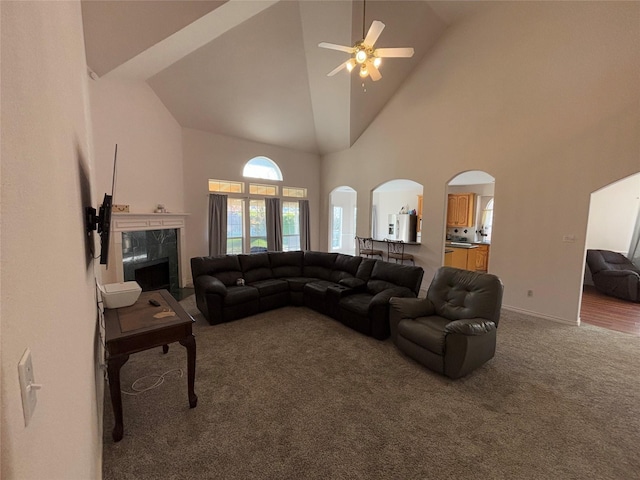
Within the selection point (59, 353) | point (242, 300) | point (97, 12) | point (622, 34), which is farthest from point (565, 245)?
point (97, 12)

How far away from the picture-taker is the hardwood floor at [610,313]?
409 cm

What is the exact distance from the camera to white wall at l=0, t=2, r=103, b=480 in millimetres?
470

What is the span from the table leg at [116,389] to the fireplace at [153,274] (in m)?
3.37

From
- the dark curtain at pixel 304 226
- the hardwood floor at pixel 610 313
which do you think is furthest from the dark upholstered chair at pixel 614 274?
the dark curtain at pixel 304 226

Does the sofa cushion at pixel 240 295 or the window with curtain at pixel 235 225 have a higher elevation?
the window with curtain at pixel 235 225

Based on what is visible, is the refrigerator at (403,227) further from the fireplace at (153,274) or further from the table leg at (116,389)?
the table leg at (116,389)

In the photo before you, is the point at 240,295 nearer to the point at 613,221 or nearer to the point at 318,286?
the point at 318,286

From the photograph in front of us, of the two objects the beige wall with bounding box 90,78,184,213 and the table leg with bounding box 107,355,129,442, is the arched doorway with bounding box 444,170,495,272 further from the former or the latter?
the table leg with bounding box 107,355,129,442

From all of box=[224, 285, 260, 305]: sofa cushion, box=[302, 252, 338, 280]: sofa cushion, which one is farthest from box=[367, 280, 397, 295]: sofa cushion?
box=[224, 285, 260, 305]: sofa cushion

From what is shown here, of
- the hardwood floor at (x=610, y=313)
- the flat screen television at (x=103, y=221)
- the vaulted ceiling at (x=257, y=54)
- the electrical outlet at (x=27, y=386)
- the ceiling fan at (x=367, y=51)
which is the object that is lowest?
the hardwood floor at (x=610, y=313)

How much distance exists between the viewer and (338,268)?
200 inches

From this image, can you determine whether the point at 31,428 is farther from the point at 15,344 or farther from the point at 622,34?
the point at 622,34

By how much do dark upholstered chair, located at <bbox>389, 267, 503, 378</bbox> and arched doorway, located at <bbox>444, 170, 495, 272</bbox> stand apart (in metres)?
4.21

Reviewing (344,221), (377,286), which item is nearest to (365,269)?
(377,286)
